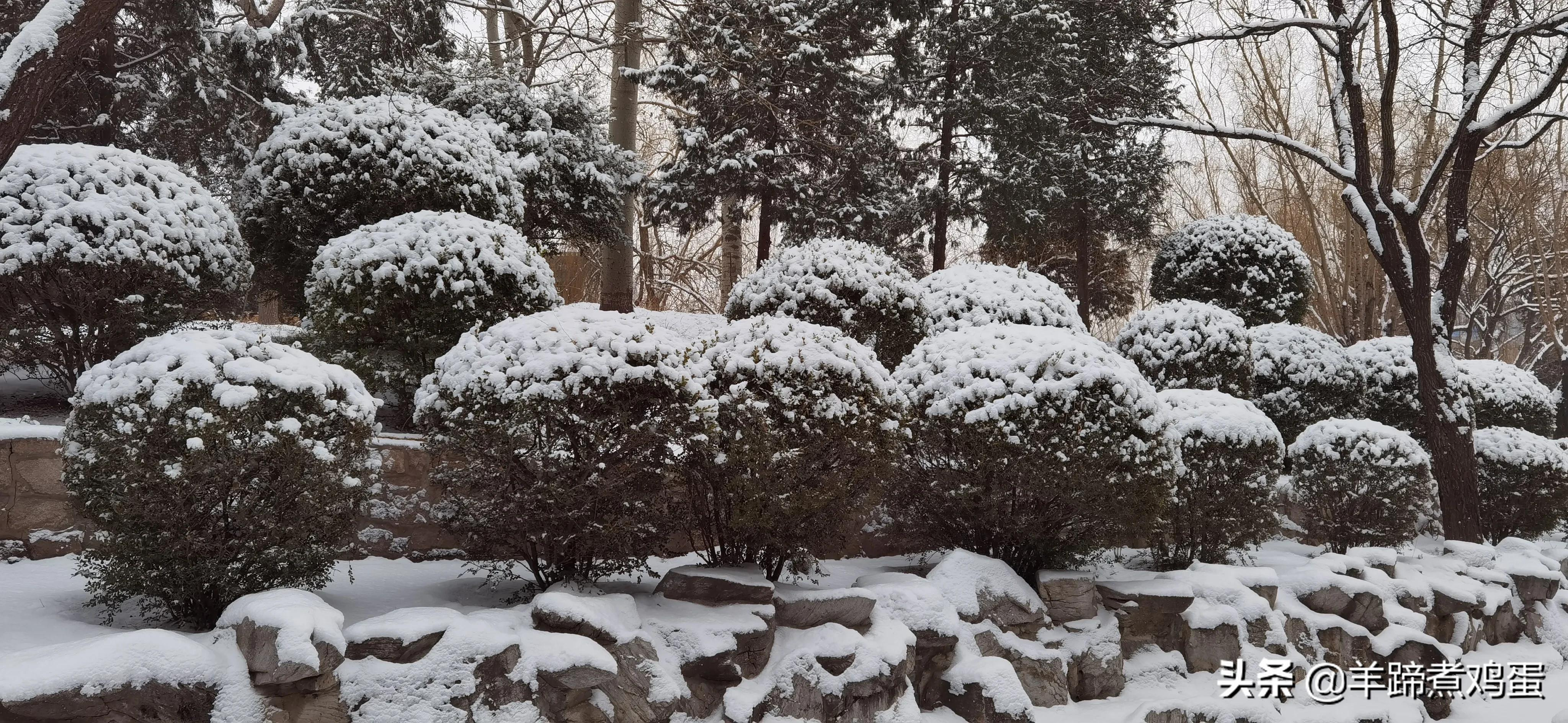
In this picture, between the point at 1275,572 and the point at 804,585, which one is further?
the point at 1275,572

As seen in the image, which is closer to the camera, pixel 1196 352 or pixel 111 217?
pixel 111 217

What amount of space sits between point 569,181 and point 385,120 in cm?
280

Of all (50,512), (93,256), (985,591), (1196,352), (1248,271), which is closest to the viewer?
(50,512)

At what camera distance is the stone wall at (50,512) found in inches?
192

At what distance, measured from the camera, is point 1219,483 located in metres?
6.87

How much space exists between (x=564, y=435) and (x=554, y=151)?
644 cm

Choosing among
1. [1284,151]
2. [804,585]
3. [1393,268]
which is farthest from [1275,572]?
[1284,151]

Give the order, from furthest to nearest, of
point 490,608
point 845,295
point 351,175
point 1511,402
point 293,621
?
point 1511,402 < point 845,295 < point 351,175 < point 490,608 < point 293,621

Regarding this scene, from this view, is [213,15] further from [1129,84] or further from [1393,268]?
[1393,268]

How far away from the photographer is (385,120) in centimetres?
778

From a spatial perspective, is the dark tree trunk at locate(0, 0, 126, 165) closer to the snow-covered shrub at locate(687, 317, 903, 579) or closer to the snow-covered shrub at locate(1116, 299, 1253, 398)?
the snow-covered shrub at locate(687, 317, 903, 579)

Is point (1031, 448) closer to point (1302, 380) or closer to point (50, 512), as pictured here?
point (50, 512)

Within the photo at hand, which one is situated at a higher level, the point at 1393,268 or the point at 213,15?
the point at 213,15

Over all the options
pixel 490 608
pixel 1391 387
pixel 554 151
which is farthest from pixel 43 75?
pixel 1391 387
